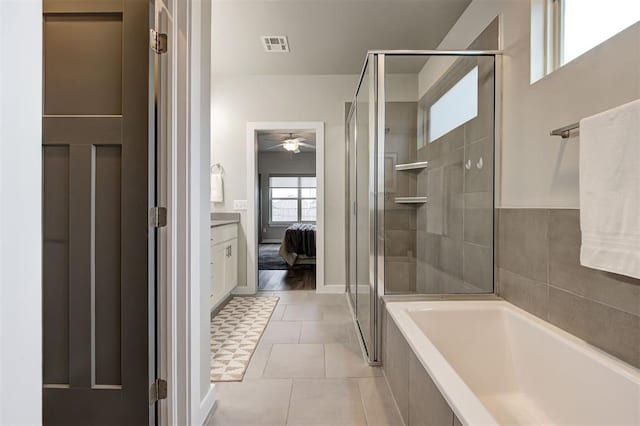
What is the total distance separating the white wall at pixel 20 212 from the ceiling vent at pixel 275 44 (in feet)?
9.54

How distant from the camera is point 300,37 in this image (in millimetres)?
3105

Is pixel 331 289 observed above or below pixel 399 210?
below

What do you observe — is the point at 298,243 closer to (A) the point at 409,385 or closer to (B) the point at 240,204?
(B) the point at 240,204

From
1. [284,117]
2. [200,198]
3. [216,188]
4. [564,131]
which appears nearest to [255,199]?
[216,188]

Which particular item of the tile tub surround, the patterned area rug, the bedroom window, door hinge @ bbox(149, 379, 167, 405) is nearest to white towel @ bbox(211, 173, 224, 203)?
the patterned area rug

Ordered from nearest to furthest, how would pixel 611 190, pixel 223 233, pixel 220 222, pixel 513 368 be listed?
pixel 611 190, pixel 513 368, pixel 220 222, pixel 223 233

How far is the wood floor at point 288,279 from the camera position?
4336 millimetres

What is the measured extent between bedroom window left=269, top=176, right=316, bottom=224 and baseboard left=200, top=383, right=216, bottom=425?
7.33 meters

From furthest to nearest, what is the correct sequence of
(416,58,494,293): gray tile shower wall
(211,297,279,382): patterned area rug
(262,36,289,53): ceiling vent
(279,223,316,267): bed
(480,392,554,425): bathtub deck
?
1. (279,223,316,267): bed
2. (262,36,289,53): ceiling vent
3. (211,297,279,382): patterned area rug
4. (416,58,494,293): gray tile shower wall
5. (480,392,554,425): bathtub deck

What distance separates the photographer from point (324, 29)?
297 cm

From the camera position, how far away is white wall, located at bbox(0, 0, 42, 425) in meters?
0.48

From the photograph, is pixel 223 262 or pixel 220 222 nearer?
pixel 220 222

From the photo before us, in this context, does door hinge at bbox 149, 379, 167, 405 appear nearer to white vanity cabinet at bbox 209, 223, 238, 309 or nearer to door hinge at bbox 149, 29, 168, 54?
door hinge at bbox 149, 29, 168, 54

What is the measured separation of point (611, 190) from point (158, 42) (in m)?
1.81
